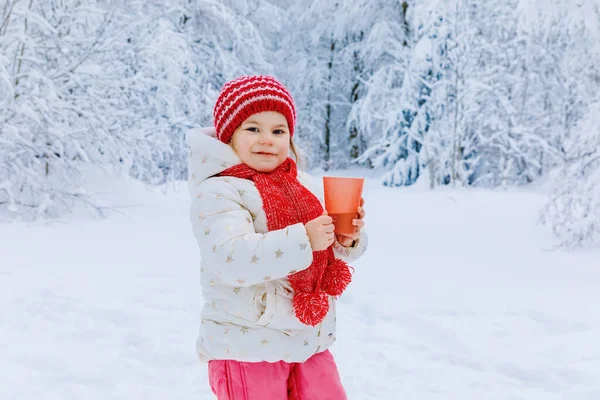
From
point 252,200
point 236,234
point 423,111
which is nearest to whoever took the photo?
point 236,234

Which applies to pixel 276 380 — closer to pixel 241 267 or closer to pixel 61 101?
pixel 241 267

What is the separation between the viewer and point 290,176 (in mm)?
1736

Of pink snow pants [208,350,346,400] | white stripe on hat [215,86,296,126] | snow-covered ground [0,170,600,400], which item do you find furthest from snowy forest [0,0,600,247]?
snow-covered ground [0,170,600,400]

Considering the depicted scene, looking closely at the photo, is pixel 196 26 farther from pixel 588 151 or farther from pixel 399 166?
pixel 588 151

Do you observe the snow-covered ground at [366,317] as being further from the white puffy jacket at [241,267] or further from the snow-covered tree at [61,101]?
the white puffy jacket at [241,267]

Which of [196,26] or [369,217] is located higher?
[196,26]

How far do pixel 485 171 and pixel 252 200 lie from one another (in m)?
13.5

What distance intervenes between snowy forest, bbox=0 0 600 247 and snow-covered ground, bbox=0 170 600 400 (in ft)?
3.46

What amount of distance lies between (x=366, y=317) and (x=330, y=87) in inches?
653

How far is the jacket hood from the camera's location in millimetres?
1664

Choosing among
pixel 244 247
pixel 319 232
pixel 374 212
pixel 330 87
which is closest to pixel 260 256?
pixel 244 247

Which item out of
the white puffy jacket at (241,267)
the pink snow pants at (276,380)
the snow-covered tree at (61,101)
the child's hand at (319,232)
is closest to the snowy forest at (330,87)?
the snow-covered tree at (61,101)

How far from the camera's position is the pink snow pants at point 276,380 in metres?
1.62

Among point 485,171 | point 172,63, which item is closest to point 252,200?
point 172,63
